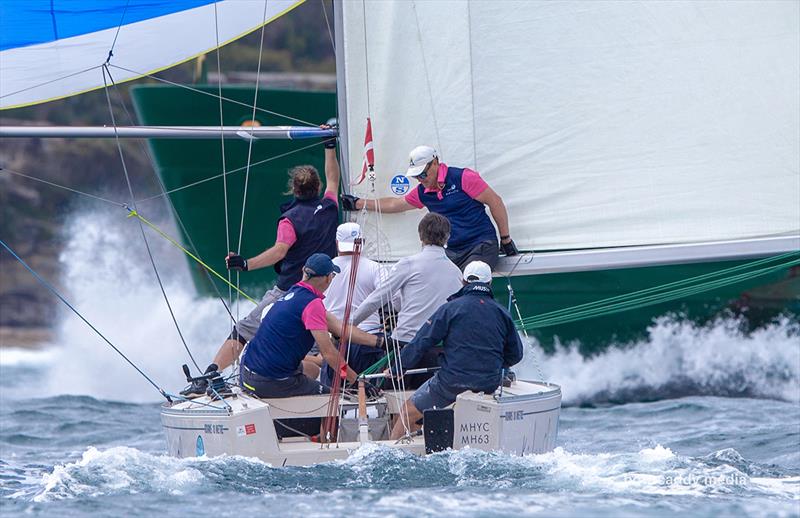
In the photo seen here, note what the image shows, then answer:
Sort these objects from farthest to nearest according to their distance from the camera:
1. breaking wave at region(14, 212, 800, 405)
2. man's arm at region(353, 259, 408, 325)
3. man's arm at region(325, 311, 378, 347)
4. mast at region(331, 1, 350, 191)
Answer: breaking wave at region(14, 212, 800, 405) → mast at region(331, 1, 350, 191) → man's arm at region(353, 259, 408, 325) → man's arm at region(325, 311, 378, 347)

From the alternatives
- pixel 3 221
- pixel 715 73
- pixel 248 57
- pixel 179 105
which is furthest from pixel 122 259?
pixel 248 57

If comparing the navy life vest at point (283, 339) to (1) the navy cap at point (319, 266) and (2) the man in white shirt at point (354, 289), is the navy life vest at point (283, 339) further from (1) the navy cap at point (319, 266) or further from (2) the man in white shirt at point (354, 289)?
(2) the man in white shirt at point (354, 289)

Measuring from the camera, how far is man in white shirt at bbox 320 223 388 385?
26.9 feet

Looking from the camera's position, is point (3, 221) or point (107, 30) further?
point (3, 221)

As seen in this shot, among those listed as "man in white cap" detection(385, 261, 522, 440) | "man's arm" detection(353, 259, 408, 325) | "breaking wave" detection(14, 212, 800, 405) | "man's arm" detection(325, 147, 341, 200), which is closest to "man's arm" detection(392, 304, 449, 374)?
"man in white cap" detection(385, 261, 522, 440)

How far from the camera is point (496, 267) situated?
8.79 metres

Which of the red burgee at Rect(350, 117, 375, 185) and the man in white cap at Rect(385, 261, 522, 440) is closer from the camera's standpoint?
the man in white cap at Rect(385, 261, 522, 440)

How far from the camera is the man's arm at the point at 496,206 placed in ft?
28.3

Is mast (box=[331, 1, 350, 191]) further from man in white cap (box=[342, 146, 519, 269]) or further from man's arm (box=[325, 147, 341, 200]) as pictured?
man in white cap (box=[342, 146, 519, 269])

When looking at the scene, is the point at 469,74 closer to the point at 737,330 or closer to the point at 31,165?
the point at 737,330

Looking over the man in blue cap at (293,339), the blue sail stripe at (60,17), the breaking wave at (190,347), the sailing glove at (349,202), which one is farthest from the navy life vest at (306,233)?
the breaking wave at (190,347)

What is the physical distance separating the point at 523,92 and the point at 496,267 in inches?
46.8

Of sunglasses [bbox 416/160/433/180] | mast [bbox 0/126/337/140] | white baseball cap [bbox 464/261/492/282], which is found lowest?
white baseball cap [bbox 464/261/492/282]

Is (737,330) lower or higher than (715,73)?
lower
